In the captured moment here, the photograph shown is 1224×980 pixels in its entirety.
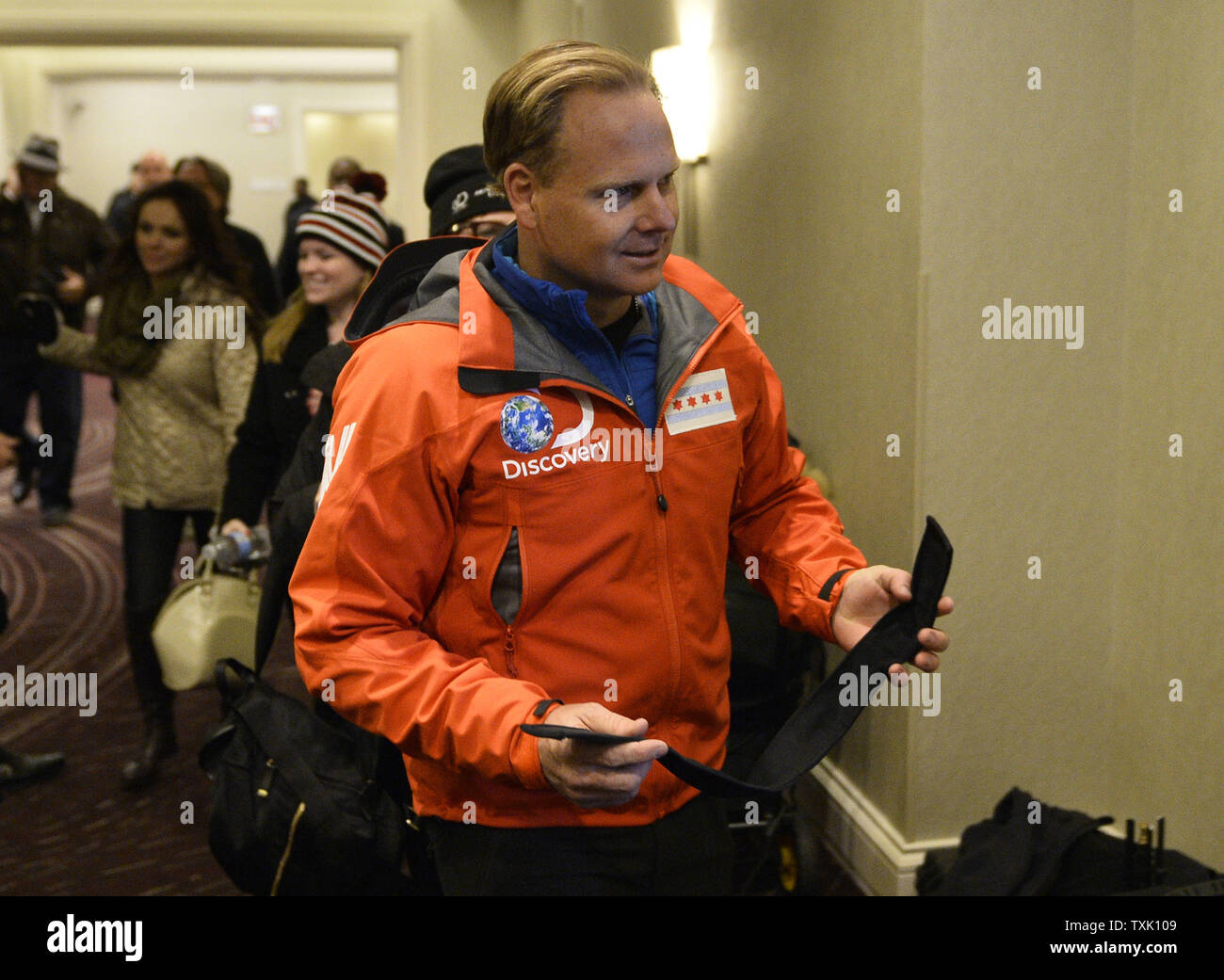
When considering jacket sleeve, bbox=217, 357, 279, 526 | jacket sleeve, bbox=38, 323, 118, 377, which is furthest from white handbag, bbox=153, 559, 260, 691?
jacket sleeve, bbox=38, 323, 118, 377

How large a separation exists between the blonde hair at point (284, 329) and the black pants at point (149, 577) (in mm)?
840

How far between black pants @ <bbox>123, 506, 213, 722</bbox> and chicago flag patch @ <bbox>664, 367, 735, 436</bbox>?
2514mm

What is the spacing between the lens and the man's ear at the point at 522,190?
1378 mm

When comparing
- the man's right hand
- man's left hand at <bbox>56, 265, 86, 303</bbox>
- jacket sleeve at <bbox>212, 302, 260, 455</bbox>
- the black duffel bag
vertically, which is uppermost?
man's left hand at <bbox>56, 265, 86, 303</bbox>

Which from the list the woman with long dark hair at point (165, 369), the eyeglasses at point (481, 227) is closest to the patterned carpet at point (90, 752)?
the woman with long dark hair at point (165, 369)

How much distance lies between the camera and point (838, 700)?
1.46m

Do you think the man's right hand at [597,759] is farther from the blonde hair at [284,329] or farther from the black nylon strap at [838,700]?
the blonde hair at [284,329]

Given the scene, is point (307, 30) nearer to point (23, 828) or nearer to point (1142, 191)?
point (23, 828)

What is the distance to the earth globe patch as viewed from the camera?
1.34 meters

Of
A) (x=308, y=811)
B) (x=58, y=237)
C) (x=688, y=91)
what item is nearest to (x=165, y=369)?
(x=308, y=811)

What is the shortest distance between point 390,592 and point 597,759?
0.96ft

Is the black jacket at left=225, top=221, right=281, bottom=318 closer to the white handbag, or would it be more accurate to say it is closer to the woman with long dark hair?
the woman with long dark hair

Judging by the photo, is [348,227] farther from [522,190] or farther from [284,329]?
[522,190]

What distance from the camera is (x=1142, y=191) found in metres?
2.55
